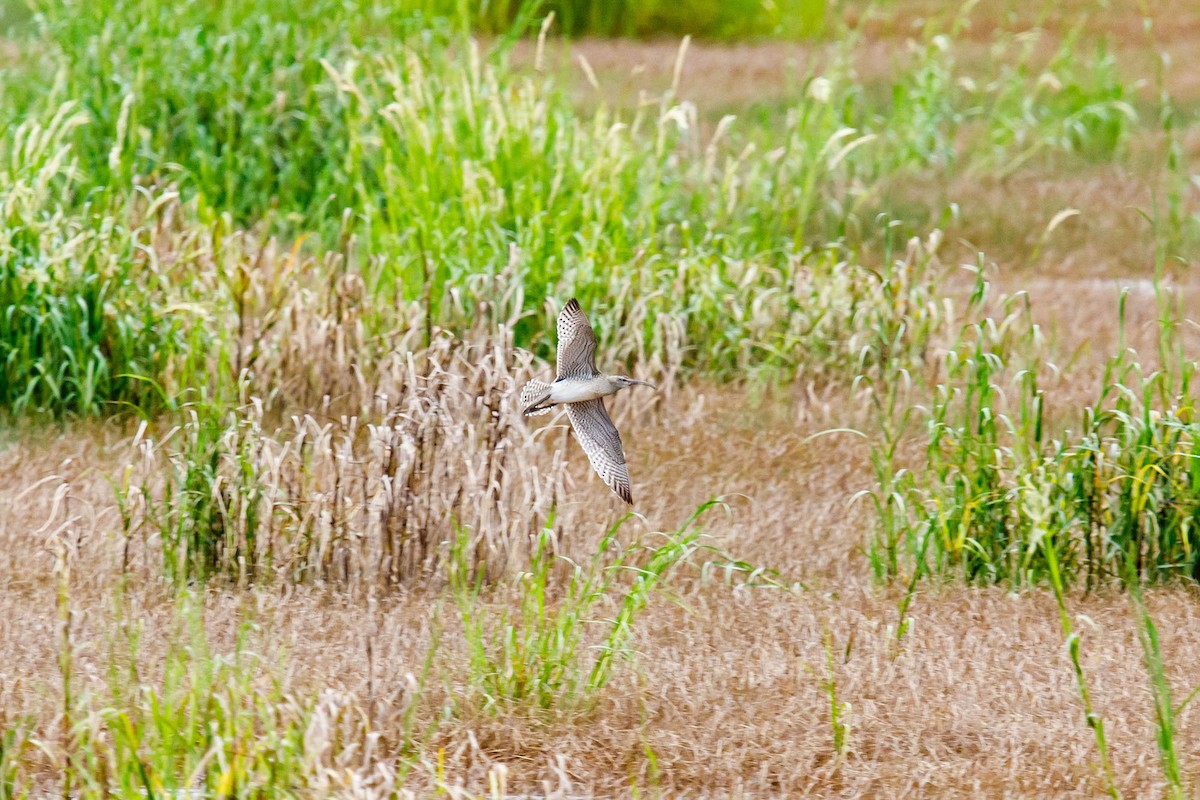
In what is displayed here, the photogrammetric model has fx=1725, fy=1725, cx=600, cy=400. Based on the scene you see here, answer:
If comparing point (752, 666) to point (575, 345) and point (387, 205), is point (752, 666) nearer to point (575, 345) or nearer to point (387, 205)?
point (575, 345)

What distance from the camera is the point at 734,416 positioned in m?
5.66

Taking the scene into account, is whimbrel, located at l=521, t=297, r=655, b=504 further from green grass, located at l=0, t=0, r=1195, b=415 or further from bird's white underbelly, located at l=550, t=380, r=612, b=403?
green grass, located at l=0, t=0, r=1195, b=415

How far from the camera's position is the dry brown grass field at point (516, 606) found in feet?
11.0

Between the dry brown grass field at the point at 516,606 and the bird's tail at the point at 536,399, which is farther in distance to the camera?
the bird's tail at the point at 536,399

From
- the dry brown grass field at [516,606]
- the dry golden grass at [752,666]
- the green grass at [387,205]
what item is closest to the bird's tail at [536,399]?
the dry brown grass field at [516,606]

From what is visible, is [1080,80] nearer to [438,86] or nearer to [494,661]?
[438,86]

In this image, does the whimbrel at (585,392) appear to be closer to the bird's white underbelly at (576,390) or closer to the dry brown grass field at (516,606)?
the bird's white underbelly at (576,390)

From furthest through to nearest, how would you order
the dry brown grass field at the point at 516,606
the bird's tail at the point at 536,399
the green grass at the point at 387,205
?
the green grass at the point at 387,205
the bird's tail at the point at 536,399
the dry brown grass field at the point at 516,606

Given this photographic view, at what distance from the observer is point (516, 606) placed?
420cm

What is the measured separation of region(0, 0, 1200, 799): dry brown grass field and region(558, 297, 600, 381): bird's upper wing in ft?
1.63

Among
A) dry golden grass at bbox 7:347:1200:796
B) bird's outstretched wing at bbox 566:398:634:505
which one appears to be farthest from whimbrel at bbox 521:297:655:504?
dry golden grass at bbox 7:347:1200:796

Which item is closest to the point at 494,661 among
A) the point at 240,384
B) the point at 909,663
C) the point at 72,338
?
the point at 909,663

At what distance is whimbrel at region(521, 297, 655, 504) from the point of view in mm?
3371

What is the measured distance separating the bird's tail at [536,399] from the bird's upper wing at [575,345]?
6 centimetres
